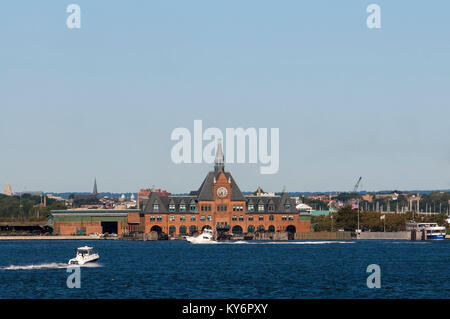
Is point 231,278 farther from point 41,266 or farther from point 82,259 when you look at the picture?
point 41,266

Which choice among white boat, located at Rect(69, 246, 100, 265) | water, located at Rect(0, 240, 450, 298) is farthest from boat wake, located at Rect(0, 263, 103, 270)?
white boat, located at Rect(69, 246, 100, 265)

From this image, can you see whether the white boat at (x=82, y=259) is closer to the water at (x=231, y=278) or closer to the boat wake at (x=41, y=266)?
the boat wake at (x=41, y=266)

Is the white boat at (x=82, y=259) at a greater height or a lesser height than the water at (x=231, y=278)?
greater

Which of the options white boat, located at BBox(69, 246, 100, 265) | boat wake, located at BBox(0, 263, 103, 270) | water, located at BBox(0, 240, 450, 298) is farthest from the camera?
white boat, located at BBox(69, 246, 100, 265)

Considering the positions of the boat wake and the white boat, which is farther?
the white boat

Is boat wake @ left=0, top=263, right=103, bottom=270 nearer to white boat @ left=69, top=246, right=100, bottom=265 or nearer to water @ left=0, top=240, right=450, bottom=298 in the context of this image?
water @ left=0, top=240, right=450, bottom=298

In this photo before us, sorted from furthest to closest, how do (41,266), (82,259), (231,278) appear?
(82,259) < (41,266) < (231,278)

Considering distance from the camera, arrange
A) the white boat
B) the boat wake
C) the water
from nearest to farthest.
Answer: the water < the boat wake < the white boat

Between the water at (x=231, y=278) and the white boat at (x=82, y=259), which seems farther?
the white boat at (x=82, y=259)

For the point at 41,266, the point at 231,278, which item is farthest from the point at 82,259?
the point at 231,278

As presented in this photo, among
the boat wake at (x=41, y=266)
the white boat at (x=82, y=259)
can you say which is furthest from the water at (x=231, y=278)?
the white boat at (x=82, y=259)

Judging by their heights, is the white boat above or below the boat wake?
above
